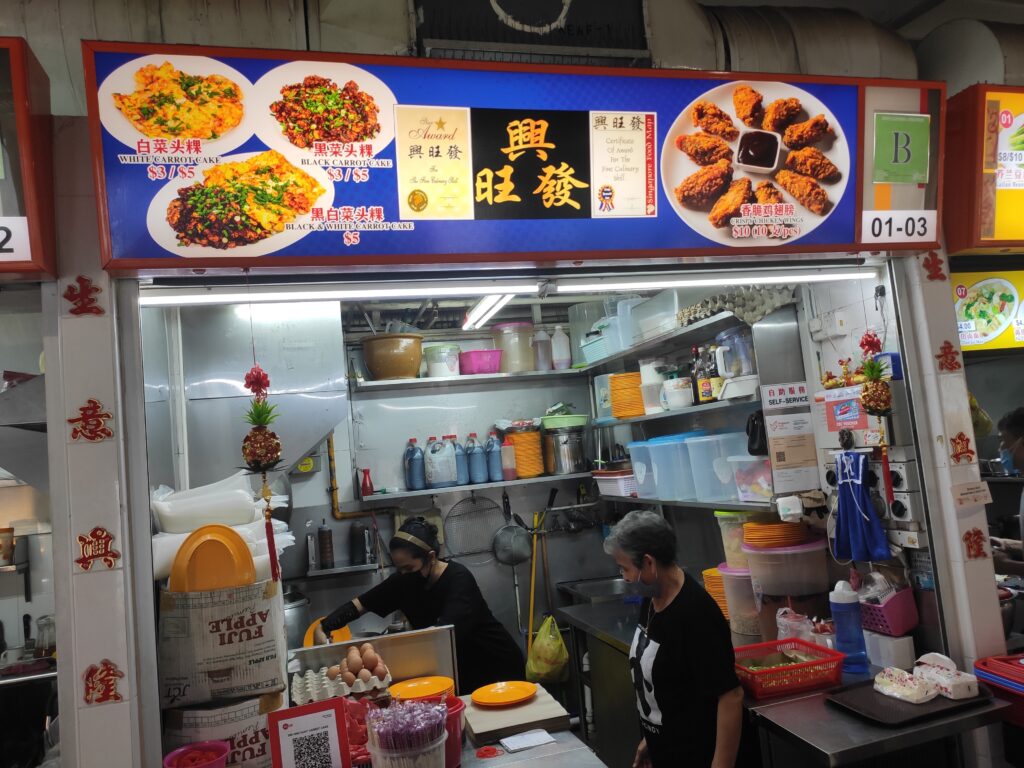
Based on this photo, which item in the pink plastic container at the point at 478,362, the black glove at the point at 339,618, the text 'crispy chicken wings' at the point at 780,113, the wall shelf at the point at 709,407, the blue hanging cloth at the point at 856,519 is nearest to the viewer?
the text 'crispy chicken wings' at the point at 780,113

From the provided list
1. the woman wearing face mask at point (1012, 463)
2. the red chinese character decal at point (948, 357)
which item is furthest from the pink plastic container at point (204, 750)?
the woman wearing face mask at point (1012, 463)

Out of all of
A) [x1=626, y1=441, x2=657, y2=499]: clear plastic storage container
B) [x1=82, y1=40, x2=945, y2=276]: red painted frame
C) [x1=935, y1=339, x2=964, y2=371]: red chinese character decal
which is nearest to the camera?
[x1=82, y1=40, x2=945, y2=276]: red painted frame

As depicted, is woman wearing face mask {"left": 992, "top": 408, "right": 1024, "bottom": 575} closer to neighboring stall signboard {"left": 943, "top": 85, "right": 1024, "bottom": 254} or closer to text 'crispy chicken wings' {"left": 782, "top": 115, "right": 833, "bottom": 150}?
neighboring stall signboard {"left": 943, "top": 85, "right": 1024, "bottom": 254}

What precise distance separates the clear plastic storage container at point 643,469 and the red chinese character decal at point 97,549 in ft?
12.9

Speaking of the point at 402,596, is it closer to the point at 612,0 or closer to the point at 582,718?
the point at 582,718

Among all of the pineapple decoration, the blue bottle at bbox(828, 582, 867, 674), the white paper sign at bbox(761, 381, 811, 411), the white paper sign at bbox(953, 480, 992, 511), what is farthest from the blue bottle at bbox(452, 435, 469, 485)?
the white paper sign at bbox(953, 480, 992, 511)

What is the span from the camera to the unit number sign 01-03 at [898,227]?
3.10 m

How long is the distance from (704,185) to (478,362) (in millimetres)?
3641

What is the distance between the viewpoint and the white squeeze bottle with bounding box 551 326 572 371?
661 cm

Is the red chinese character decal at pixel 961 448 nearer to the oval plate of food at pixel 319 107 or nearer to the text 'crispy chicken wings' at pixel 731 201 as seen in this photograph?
the text 'crispy chicken wings' at pixel 731 201

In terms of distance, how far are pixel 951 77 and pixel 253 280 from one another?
3.36 m

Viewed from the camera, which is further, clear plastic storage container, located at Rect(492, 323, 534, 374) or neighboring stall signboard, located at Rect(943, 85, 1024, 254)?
clear plastic storage container, located at Rect(492, 323, 534, 374)

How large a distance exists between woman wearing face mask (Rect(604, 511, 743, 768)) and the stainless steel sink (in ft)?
9.89

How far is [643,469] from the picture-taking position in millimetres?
5641
